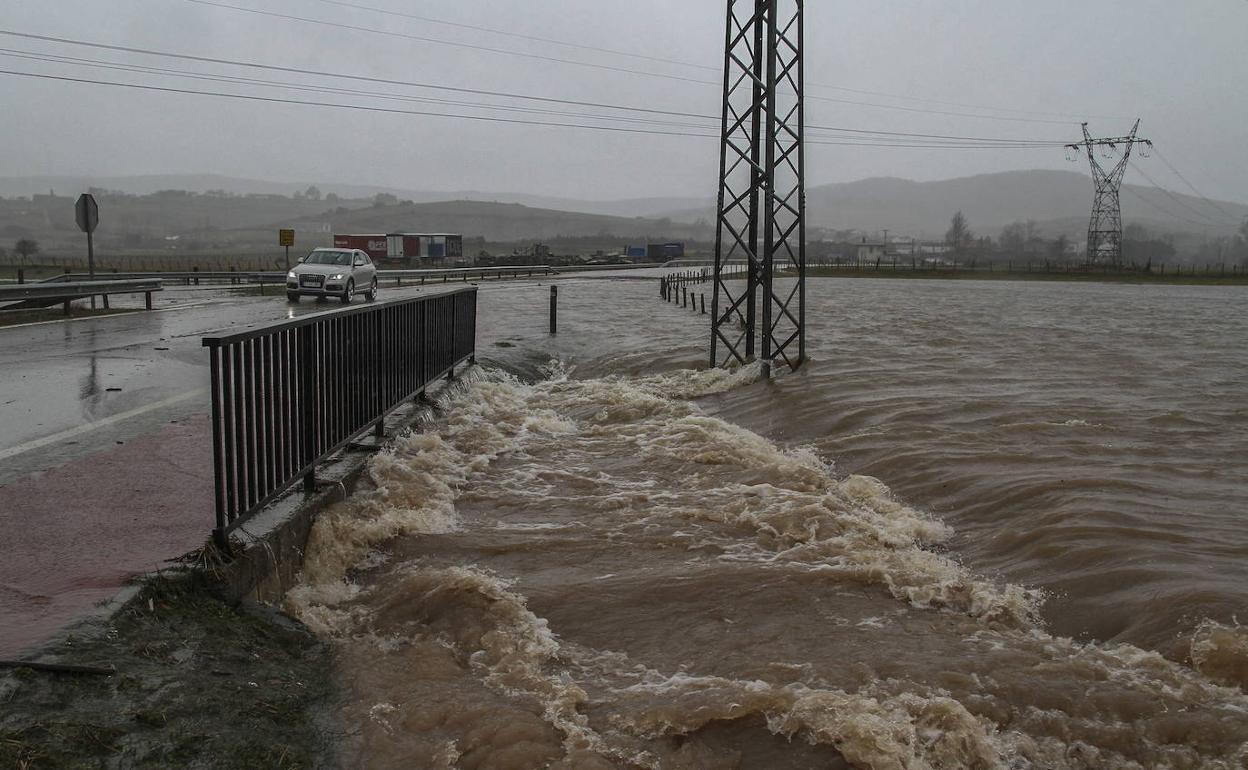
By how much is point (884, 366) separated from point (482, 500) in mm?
11179

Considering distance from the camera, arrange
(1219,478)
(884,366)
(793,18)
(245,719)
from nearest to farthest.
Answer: (245,719) < (1219,478) < (793,18) < (884,366)

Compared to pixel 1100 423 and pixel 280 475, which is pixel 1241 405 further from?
pixel 280 475

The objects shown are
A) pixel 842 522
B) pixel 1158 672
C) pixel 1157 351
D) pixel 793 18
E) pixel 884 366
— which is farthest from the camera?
pixel 1157 351

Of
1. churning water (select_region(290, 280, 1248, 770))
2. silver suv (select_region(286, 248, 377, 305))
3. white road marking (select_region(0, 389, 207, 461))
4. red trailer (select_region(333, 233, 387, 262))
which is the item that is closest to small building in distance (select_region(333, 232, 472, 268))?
red trailer (select_region(333, 233, 387, 262))

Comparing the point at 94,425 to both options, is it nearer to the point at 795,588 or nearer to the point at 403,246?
the point at 795,588

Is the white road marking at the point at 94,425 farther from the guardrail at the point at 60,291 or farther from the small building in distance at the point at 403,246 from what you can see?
the small building in distance at the point at 403,246

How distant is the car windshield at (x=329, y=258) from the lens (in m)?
27.2

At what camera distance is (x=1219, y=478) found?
28.2ft

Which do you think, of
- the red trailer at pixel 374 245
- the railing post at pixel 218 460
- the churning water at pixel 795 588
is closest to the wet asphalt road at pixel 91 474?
the railing post at pixel 218 460

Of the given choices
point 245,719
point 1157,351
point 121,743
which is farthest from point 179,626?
point 1157,351

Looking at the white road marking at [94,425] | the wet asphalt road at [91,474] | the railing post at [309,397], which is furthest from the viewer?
the white road marking at [94,425]

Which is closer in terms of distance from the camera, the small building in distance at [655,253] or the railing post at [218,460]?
the railing post at [218,460]

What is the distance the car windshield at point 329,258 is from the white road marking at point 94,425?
18258mm

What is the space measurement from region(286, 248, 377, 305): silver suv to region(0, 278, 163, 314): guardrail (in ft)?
14.6
